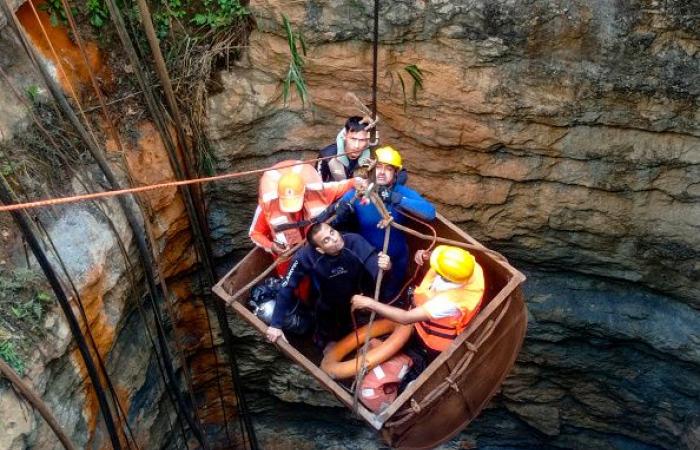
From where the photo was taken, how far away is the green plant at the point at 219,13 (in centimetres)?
613

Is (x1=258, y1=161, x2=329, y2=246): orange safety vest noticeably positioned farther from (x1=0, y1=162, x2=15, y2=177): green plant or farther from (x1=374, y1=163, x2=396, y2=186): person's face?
(x1=0, y1=162, x2=15, y2=177): green plant

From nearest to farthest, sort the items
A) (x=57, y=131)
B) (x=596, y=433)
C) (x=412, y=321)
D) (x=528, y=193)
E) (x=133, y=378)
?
(x=412, y=321) → (x=57, y=131) → (x=133, y=378) → (x=528, y=193) → (x=596, y=433)

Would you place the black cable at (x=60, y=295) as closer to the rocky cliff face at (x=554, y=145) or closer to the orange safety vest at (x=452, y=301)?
the rocky cliff face at (x=554, y=145)

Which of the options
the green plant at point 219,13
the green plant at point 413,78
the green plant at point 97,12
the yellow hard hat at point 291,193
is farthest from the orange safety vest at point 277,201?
the green plant at point 97,12

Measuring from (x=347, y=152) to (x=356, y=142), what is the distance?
101 millimetres

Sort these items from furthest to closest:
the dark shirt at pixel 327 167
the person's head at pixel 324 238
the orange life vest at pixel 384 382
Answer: the dark shirt at pixel 327 167 < the orange life vest at pixel 384 382 < the person's head at pixel 324 238

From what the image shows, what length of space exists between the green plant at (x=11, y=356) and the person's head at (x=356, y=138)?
8.14 feet

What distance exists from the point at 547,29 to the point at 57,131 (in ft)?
13.1

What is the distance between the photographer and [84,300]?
5.09 meters

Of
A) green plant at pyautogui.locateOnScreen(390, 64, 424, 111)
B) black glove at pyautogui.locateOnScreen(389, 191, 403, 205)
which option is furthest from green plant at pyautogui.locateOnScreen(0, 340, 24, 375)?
green plant at pyautogui.locateOnScreen(390, 64, 424, 111)

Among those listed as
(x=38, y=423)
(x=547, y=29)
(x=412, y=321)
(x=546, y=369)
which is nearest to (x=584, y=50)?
(x=547, y=29)

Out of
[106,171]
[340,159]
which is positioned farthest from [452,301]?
[106,171]

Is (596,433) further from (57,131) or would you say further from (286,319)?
(57,131)

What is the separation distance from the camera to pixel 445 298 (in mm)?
4301
